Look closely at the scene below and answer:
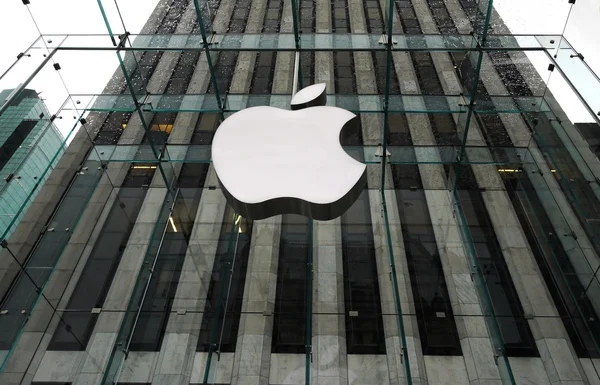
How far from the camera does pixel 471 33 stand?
8.83m

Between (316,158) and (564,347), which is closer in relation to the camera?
(316,158)

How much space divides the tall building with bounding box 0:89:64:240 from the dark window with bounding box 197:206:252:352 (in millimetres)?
3372

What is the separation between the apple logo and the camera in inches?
202

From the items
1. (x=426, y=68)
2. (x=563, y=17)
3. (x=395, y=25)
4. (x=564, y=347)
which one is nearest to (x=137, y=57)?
(x=395, y=25)

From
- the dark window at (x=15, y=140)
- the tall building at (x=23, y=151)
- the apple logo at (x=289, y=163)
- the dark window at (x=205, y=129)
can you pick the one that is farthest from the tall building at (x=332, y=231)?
the apple logo at (x=289, y=163)

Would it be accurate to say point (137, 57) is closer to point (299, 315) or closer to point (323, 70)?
point (323, 70)

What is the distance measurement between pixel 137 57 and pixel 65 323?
4571mm

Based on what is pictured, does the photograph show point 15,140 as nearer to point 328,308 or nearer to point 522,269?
point 328,308

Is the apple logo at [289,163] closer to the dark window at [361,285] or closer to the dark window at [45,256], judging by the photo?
the dark window at [361,285]

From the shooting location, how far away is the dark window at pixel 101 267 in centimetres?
859

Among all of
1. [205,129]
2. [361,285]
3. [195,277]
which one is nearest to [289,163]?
[361,285]

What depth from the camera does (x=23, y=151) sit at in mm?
9336

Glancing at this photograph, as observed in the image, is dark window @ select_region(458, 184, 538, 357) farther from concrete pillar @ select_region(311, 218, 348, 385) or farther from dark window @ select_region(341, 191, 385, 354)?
concrete pillar @ select_region(311, 218, 348, 385)

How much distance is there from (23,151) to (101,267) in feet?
7.92
